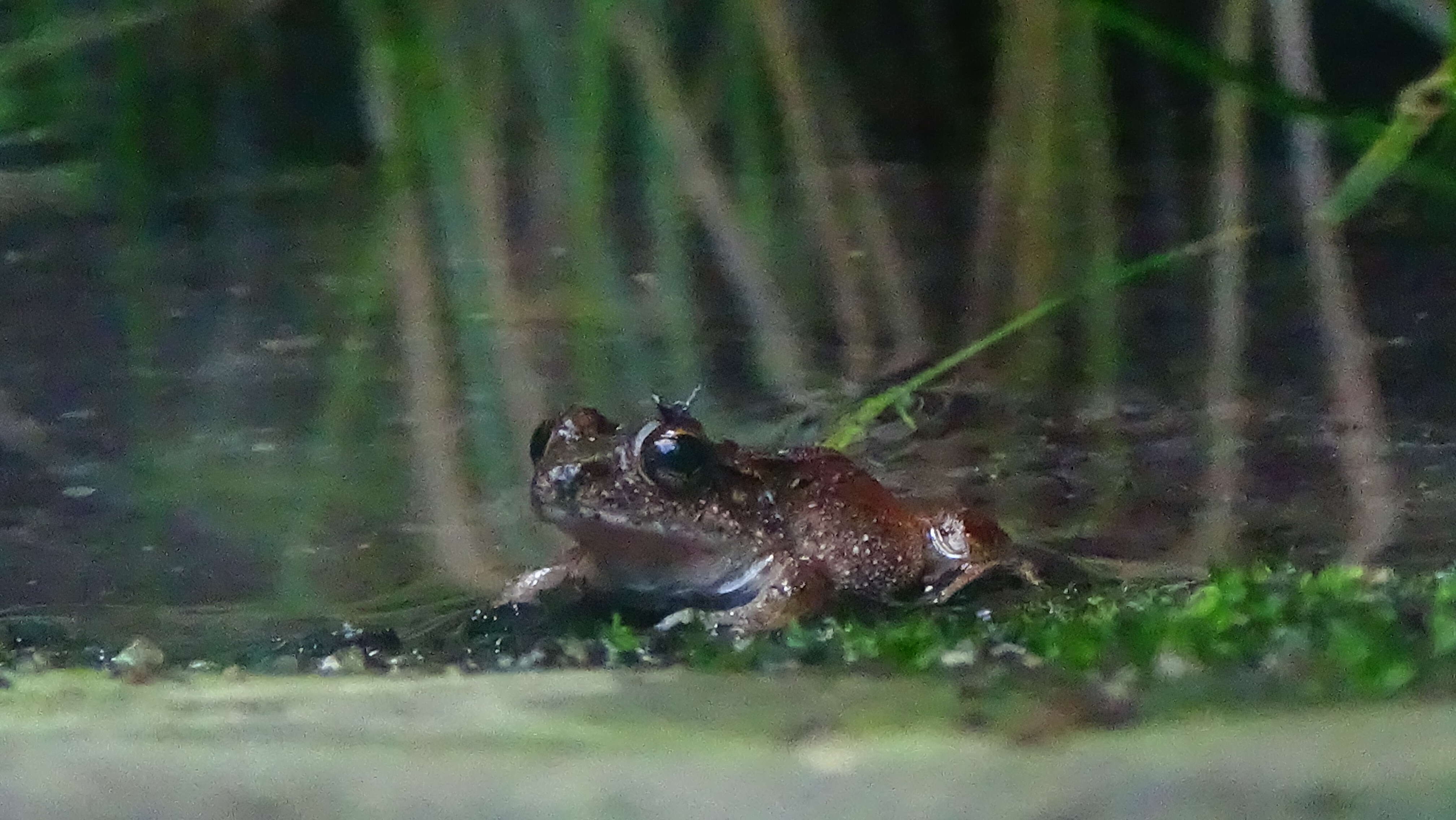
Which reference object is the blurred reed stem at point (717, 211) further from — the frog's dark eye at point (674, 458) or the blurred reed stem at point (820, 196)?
the frog's dark eye at point (674, 458)

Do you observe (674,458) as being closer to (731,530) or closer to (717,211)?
(731,530)

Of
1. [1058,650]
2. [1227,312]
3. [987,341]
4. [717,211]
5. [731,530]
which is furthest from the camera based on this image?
[717,211]

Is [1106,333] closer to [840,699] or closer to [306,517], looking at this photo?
[306,517]

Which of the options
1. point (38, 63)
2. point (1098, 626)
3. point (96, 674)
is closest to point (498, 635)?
point (96, 674)

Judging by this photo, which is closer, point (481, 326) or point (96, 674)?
point (96, 674)

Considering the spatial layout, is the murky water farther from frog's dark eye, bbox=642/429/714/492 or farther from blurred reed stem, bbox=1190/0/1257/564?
frog's dark eye, bbox=642/429/714/492

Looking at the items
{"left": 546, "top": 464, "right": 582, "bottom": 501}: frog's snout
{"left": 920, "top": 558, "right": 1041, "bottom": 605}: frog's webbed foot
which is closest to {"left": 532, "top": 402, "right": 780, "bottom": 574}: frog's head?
{"left": 546, "top": 464, "right": 582, "bottom": 501}: frog's snout

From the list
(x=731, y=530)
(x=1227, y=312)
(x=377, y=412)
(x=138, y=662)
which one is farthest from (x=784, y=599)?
(x=1227, y=312)
